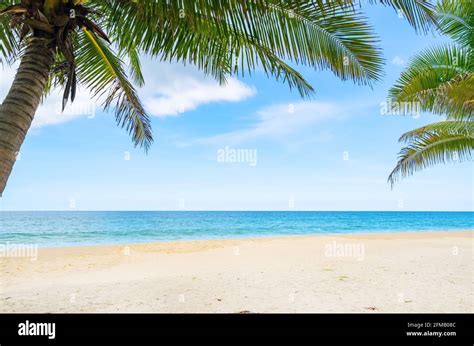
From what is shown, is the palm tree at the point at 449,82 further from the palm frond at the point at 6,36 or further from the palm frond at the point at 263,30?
the palm frond at the point at 6,36

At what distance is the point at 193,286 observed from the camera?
6.77 m

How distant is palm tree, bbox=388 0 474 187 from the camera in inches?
234

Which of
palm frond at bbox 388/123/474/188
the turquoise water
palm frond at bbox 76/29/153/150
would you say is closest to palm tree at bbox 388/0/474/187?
palm frond at bbox 388/123/474/188

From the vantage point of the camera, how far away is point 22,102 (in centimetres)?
335

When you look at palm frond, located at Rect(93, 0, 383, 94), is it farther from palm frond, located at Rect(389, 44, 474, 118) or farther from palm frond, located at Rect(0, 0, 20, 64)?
palm frond, located at Rect(389, 44, 474, 118)

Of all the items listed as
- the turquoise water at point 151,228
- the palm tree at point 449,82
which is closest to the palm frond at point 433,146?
the palm tree at point 449,82

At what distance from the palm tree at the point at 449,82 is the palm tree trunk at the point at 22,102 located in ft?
19.6

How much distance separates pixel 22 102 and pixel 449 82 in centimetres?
636

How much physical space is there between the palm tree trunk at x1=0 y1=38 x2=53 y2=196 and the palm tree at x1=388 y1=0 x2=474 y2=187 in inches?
235

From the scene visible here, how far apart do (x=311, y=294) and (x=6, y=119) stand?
5088 mm

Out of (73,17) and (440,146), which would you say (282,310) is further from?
(440,146)

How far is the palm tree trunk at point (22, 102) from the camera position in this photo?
3162 mm
